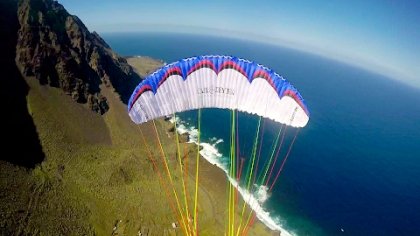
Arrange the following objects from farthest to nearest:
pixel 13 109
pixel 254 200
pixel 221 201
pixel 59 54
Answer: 1. pixel 59 54
2. pixel 254 200
3. pixel 221 201
4. pixel 13 109

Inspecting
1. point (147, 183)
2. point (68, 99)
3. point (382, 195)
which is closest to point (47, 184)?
point (147, 183)

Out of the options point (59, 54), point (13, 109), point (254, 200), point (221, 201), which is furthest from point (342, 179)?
point (13, 109)

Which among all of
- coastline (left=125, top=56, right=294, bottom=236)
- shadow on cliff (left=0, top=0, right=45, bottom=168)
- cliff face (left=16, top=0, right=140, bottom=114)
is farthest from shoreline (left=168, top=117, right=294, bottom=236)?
shadow on cliff (left=0, top=0, right=45, bottom=168)

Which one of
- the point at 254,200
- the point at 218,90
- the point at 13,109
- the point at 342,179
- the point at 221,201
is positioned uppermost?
the point at 218,90

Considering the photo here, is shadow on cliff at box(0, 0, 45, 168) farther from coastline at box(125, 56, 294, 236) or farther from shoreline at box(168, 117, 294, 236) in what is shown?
shoreline at box(168, 117, 294, 236)

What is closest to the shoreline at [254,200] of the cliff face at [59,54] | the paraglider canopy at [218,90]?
the paraglider canopy at [218,90]

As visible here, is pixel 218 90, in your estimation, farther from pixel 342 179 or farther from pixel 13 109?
pixel 342 179

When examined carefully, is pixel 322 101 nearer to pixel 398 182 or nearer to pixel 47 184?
pixel 398 182
